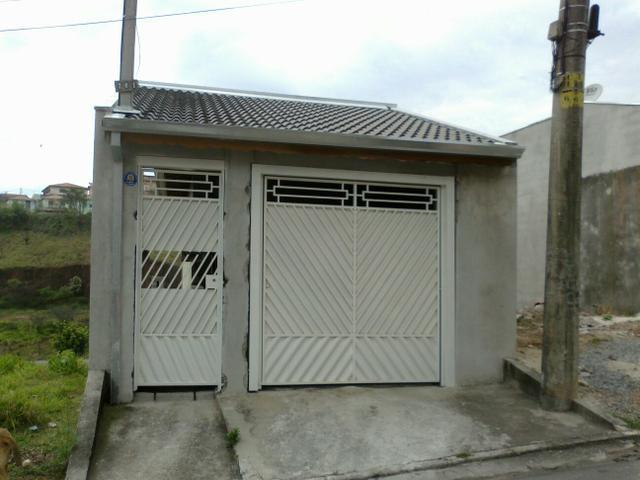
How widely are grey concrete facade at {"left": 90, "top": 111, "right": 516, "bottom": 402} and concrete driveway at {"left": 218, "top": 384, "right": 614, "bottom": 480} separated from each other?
545mm

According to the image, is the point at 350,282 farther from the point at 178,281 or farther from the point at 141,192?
the point at 141,192

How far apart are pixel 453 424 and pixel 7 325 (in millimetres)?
21950

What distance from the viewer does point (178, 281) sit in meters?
5.62

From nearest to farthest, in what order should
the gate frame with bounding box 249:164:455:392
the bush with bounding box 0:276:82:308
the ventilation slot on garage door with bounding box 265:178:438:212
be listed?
the gate frame with bounding box 249:164:455:392 → the ventilation slot on garage door with bounding box 265:178:438:212 → the bush with bounding box 0:276:82:308

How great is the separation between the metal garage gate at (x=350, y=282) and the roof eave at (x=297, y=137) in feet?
1.94

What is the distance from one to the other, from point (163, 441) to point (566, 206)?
439cm

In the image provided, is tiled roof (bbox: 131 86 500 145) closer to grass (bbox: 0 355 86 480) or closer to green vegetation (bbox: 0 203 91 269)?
grass (bbox: 0 355 86 480)

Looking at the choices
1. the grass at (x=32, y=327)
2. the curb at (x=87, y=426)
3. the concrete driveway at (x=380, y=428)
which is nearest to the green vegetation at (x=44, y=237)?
the grass at (x=32, y=327)

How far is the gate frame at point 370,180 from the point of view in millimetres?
5703

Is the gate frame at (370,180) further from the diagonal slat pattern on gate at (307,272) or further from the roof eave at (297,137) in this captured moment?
the roof eave at (297,137)

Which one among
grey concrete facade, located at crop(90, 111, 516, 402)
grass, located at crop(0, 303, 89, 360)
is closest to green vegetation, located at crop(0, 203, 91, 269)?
grass, located at crop(0, 303, 89, 360)

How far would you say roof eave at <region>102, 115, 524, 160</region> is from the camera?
510 cm

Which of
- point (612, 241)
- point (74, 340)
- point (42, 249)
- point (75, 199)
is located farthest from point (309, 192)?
point (75, 199)

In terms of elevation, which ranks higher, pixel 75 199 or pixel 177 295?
pixel 75 199
